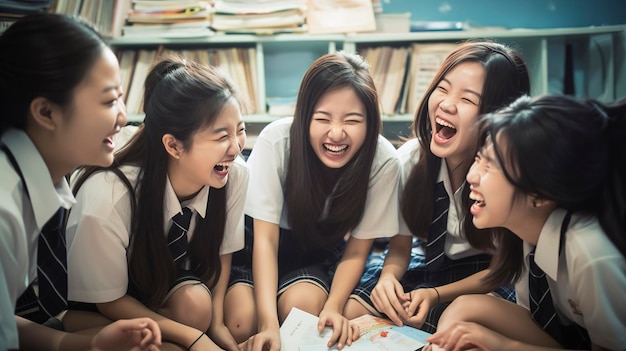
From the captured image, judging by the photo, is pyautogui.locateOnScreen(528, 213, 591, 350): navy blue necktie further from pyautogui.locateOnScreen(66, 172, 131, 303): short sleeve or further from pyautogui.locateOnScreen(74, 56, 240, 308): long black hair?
pyautogui.locateOnScreen(66, 172, 131, 303): short sleeve

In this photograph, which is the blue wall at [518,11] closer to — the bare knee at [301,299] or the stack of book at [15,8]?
the stack of book at [15,8]

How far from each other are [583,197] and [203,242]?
96 centimetres

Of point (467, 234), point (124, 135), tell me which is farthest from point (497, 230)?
point (124, 135)

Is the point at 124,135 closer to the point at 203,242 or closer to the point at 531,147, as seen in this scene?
the point at 203,242

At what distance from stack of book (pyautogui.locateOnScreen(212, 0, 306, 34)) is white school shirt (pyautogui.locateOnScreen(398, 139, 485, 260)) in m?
1.10

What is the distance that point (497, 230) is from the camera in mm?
1403

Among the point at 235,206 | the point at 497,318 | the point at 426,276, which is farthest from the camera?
the point at 426,276

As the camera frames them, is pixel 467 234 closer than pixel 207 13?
Yes

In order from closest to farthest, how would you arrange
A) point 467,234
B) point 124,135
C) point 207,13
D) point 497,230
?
point 497,230 → point 467,234 → point 124,135 → point 207,13

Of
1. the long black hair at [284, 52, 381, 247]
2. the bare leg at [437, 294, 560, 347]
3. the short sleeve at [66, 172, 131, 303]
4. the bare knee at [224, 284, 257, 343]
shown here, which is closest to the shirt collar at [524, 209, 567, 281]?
the bare leg at [437, 294, 560, 347]

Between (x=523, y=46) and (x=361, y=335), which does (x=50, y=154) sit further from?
(x=523, y=46)

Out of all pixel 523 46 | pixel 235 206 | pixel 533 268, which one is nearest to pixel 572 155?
pixel 533 268

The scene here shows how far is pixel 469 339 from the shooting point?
121cm

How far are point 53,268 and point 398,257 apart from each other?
3.13 ft
